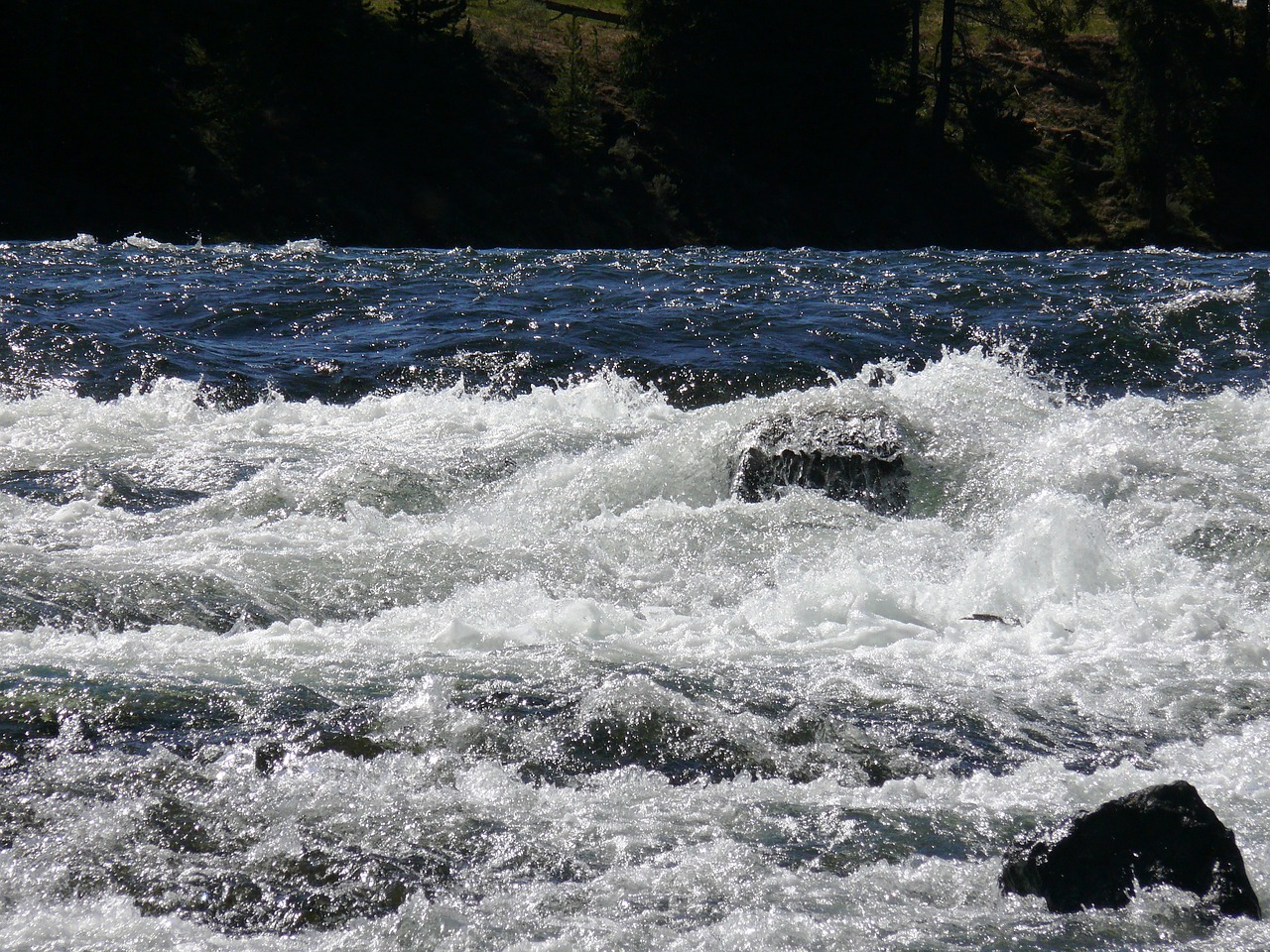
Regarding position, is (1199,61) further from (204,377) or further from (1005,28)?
(204,377)

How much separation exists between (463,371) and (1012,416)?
5112 millimetres

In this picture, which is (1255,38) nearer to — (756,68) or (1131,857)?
(756,68)

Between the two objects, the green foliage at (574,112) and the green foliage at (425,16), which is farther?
the green foliage at (425,16)

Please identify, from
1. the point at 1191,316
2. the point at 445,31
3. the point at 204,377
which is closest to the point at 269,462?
the point at 204,377

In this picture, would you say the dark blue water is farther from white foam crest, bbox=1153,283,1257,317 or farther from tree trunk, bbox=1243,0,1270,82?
tree trunk, bbox=1243,0,1270,82

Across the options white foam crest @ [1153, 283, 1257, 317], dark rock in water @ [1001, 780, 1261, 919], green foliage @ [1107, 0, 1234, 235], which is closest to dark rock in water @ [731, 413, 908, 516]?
dark rock in water @ [1001, 780, 1261, 919]

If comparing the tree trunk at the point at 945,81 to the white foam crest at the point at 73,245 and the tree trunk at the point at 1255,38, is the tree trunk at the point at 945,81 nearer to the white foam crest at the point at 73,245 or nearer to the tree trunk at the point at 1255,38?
the tree trunk at the point at 1255,38

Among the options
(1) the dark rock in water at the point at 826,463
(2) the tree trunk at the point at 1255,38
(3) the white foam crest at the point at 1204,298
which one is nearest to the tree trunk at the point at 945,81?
(2) the tree trunk at the point at 1255,38

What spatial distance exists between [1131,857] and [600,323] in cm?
1020

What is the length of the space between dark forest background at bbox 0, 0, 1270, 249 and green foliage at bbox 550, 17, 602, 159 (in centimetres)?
7

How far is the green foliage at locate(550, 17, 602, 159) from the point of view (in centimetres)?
3803

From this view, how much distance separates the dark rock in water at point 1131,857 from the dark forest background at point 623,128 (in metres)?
31.2

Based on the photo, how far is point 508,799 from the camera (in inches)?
161

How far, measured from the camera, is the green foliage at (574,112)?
38031 millimetres
